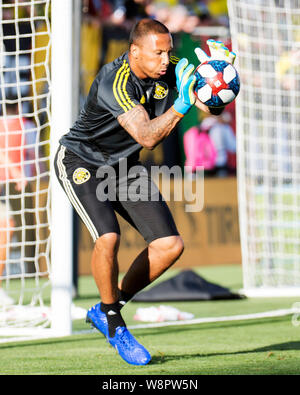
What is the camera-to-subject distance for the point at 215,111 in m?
5.05

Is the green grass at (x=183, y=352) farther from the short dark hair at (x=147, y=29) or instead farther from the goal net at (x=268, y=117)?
the goal net at (x=268, y=117)

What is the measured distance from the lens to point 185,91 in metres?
4.66

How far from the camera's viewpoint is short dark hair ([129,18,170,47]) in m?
4.96

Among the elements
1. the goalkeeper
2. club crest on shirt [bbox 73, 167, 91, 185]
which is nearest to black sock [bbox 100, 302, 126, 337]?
the goalkeeper

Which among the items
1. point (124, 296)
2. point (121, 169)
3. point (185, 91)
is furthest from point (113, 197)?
point (185, 91)

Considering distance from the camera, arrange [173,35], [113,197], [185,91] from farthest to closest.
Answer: [173,35] < [113,197] < [185,91]

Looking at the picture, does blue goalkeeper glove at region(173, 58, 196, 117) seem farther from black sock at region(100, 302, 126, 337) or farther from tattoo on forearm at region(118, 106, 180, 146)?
black sock at region(100, 302, 126, 337)

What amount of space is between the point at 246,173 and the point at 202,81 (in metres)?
5.24

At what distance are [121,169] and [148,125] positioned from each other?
2.15 feet

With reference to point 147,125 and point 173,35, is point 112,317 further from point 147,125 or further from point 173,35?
point 173,35

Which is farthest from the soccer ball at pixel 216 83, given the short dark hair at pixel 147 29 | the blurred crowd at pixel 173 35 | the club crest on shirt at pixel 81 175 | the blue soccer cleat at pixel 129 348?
the blurred crowd at pixel 173 35

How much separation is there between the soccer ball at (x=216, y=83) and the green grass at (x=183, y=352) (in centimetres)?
162
